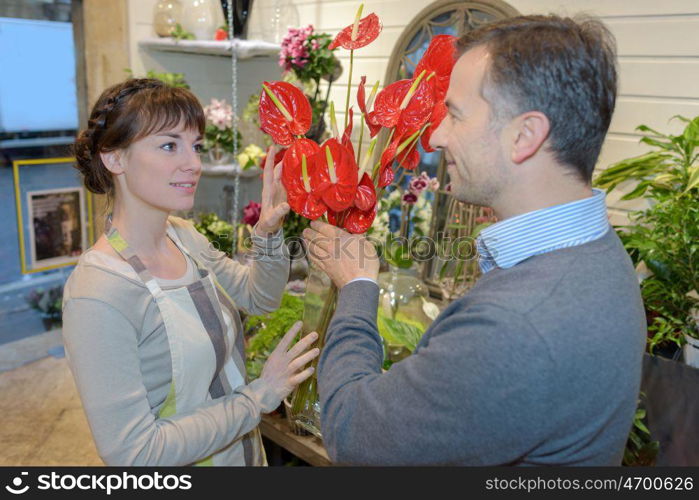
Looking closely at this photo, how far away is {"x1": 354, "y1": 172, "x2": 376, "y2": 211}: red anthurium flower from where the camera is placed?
1000 millimetres

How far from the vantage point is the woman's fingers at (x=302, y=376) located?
1.17 meters

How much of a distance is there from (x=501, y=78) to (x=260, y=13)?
2.15 metres

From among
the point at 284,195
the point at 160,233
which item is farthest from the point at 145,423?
the point at 284,195

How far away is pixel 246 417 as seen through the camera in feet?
3.92

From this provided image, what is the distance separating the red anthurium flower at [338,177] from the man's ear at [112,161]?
499 mm

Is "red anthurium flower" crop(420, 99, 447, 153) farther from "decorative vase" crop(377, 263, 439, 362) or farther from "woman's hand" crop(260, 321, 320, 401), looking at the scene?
"decorative vase" crop(377, 263, 439, 362)

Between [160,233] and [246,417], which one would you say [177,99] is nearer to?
[160,233]

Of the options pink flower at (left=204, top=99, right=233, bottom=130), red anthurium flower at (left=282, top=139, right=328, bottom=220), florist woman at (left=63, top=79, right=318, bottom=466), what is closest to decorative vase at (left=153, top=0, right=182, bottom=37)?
pink flower at (left=204, top=99, right=233, bottom=130)

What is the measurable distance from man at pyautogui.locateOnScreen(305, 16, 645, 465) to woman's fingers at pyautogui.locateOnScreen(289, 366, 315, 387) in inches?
8.9

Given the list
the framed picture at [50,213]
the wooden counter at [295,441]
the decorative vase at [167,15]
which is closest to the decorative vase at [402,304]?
the wooden counter at [295,441]

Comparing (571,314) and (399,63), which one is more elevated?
(399,63)

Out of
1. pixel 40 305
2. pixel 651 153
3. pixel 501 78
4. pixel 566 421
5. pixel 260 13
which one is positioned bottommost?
pixel 40 305

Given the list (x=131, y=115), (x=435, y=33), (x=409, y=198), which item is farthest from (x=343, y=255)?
(x=435, y=33)

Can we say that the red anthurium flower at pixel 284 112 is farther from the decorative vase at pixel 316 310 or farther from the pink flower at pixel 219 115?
the pink flower at pixel 219 115
